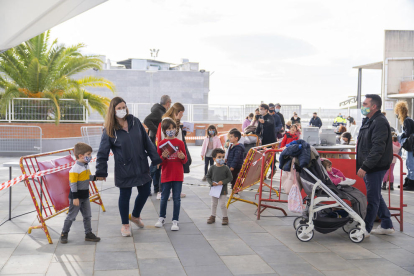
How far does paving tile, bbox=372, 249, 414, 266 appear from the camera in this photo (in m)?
5.03

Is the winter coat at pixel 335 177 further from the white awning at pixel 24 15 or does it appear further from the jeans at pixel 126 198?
the white awning at pixel 24 15

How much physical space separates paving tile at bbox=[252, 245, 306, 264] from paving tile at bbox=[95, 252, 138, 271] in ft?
5.01

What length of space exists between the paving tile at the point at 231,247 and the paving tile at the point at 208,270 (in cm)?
49

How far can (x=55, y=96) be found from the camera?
19.1 metres

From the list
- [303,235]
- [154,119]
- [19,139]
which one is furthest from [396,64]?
[303,235]

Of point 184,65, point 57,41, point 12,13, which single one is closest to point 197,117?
point 57,41

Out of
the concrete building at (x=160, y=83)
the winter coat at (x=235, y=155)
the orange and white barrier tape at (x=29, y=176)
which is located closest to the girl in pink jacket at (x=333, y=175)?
the winter coat at (x=235, y=155)

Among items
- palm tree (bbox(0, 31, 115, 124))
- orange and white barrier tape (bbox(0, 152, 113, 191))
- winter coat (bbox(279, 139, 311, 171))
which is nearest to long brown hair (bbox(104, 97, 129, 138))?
orange and white barrier tape (bbox(0, 152, 113, 191))

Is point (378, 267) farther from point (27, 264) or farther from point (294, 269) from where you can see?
point (27, 264)

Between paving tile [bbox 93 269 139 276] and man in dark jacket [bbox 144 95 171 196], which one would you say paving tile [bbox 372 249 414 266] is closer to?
paving tile [bbox 93 269 139 276]

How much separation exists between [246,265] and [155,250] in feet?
3.89

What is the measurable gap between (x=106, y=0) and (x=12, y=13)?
152cm

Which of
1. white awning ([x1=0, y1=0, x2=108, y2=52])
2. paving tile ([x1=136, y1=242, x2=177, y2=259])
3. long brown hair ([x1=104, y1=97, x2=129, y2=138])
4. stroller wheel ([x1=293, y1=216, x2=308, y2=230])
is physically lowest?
paving tile ([x1=136, y1=242, x2=177, y2=259])

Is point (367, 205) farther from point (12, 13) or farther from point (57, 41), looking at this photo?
point (57, 41)
